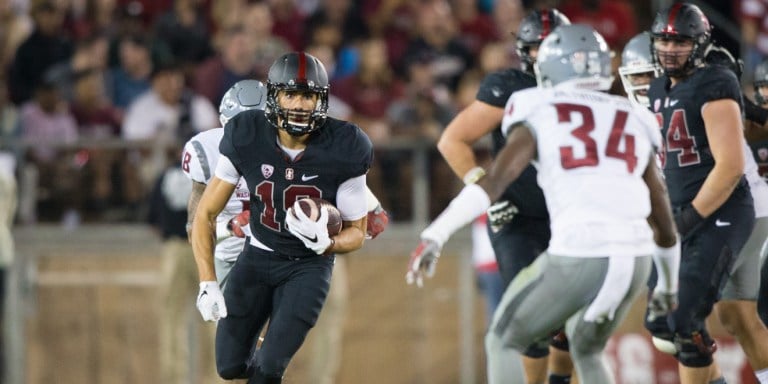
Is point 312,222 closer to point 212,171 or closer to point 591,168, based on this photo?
point 212,171

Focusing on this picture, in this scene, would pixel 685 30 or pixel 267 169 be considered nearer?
pixel 267 169

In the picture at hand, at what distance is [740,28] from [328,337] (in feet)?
15.8

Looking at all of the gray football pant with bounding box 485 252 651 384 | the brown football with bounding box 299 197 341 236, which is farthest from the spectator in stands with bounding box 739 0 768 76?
the gray football pant with bounding box 485 252 651 384

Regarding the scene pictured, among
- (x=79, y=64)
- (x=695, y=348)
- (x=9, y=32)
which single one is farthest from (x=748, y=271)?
(x=9, y=32)

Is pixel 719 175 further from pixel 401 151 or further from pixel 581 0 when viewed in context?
pixel 581 0

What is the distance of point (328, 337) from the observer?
10.6 metres

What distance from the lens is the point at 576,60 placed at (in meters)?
5.31

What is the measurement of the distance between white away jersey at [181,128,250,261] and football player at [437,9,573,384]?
1.14 meters

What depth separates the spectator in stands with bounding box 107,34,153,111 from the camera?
11102mm

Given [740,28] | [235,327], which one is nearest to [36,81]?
[235,327]

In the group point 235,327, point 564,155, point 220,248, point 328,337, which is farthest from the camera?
point 328,337

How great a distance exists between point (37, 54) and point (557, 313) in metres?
7.16

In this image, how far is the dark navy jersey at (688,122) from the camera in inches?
247

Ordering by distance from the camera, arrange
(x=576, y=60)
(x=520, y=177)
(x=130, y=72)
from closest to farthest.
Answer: (x=576, y=60) → (x=520, y=177) → (x=130, y=72)
